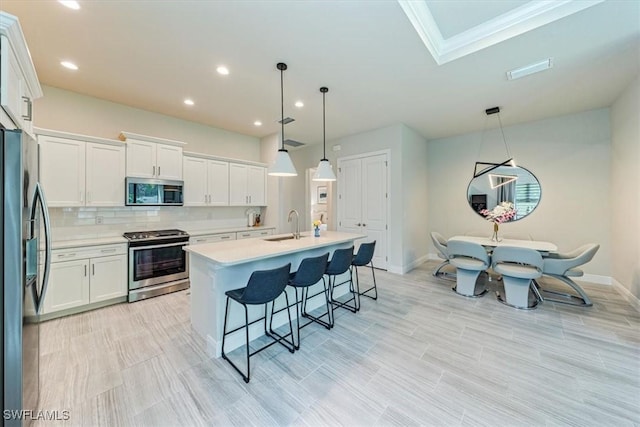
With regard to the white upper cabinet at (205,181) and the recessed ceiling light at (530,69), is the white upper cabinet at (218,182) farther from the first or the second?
the recessed ceiling light at (530,69)

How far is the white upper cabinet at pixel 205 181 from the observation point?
4.27 metres

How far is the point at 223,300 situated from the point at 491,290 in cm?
408

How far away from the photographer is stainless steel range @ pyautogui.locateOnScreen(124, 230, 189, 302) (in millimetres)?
3342

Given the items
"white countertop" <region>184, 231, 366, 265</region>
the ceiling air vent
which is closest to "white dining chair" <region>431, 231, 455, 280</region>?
"white countertop" <region>184, 231, 366, 265</region>

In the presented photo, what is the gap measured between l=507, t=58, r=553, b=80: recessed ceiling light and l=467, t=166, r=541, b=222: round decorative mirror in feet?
8.38

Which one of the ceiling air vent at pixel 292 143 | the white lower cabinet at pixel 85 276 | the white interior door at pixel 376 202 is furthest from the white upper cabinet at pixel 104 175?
the white interior door at pixel 376 202

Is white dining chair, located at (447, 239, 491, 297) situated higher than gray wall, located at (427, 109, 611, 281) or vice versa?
gray wall, located at (427, 109, 611, 281)

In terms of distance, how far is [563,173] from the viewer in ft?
14.4

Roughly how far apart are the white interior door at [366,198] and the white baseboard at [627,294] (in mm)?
3350

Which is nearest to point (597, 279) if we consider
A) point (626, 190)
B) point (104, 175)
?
point (626, 190)

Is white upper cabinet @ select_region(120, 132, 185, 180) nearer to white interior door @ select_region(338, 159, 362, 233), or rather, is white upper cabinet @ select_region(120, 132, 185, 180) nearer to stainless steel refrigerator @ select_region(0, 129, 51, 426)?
stainless steel refrigerator @ select_region(0, 129, 51, 426)

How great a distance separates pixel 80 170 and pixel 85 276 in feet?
4.65

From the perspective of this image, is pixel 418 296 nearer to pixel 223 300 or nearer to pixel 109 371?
pixel 223 300

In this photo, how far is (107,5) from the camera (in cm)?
195
